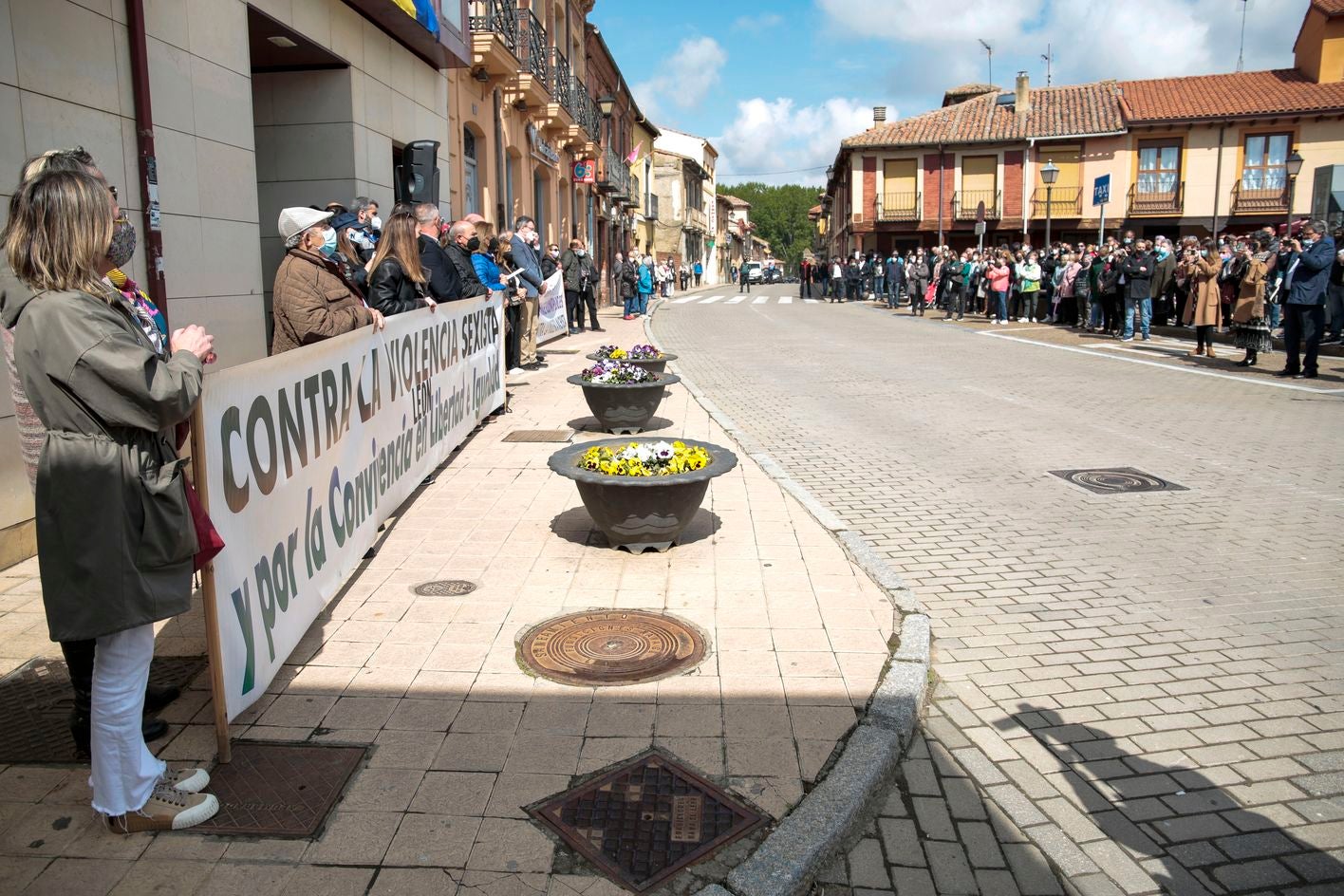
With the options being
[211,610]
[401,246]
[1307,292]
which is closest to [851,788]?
[211,610]

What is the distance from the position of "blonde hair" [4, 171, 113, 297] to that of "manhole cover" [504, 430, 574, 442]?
21.9ft

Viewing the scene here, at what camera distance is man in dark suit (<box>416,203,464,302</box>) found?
8680 millimetres

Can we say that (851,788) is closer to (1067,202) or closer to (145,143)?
(145,143)

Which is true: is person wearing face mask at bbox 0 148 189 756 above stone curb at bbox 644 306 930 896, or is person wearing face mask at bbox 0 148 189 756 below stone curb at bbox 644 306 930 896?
above

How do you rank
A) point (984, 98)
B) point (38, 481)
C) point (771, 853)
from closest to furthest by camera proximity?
1. point (38, 481)
2. point (771, 853)
3. point (984, 98)

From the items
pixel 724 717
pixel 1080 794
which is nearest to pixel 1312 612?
pixel 1080 794

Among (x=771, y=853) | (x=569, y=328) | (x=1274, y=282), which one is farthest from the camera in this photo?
(x=569, y=328)

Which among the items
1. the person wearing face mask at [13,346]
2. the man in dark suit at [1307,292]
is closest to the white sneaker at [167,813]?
the person wearing face mask at [13,346]

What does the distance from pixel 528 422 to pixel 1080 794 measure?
7.80 metres

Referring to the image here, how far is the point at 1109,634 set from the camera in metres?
4.78

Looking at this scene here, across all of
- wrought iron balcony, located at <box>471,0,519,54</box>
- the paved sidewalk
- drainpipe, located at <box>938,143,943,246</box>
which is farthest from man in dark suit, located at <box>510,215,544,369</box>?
drainpipe, located at <box>938,143,943,246</box>

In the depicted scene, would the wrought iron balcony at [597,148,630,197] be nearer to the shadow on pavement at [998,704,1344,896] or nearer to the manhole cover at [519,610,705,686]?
the manhole cover at [519,610,705,686]

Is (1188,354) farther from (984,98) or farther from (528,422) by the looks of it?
(984,98)

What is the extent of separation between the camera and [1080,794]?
340 centimetres
